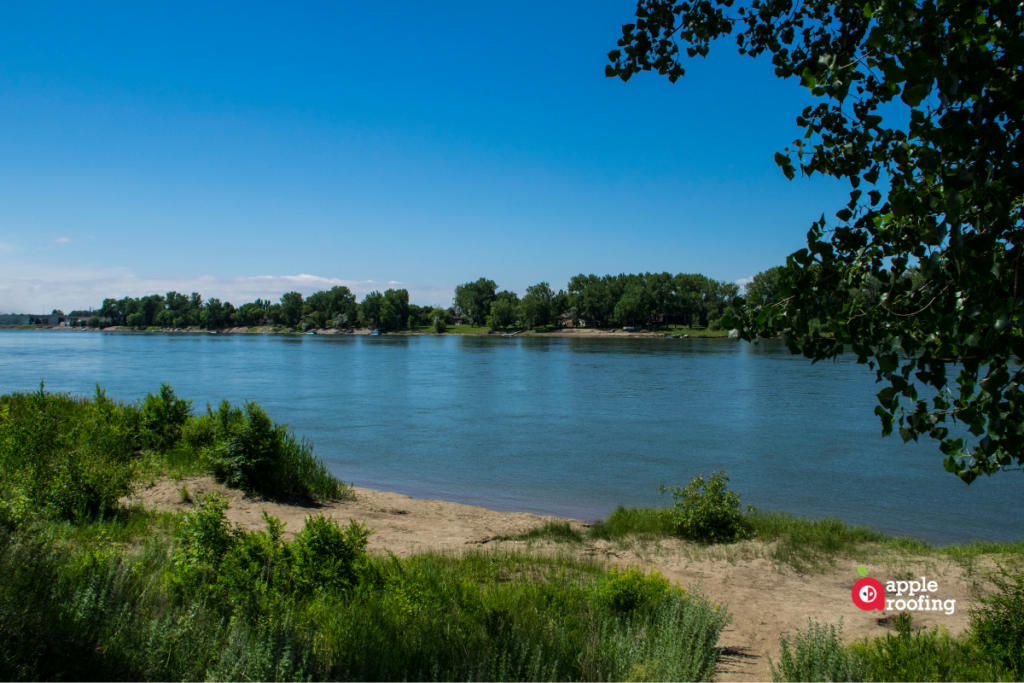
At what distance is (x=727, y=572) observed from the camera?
9.18 metres

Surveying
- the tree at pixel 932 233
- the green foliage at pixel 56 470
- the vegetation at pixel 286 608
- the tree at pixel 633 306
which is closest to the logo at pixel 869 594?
the vegetation at pixel 286 608

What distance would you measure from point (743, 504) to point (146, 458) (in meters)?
13.5

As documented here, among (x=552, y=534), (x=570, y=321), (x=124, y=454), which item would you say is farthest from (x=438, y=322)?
(x=552, y=534)

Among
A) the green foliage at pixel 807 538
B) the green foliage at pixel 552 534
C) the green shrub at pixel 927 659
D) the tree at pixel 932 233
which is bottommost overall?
the green foliage at pixel 552 534

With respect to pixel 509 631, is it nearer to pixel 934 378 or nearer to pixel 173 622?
pixel 173 622

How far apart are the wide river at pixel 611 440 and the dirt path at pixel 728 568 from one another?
13.0 feet

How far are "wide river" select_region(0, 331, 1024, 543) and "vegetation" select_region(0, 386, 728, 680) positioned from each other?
28.5 feet

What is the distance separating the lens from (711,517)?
10.9 metres

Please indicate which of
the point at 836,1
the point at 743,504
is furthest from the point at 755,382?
the point at 836,1

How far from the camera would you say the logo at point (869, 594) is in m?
7.78

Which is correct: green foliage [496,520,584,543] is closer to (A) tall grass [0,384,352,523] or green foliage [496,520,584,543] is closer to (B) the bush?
(B) the bush

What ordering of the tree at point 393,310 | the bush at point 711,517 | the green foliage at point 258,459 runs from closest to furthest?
the bush at point 711,517 < the green foliage at point 258,459 < the tree at point 393,310

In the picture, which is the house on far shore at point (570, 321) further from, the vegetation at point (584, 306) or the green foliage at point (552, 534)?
the green foliage at point (552, 534)

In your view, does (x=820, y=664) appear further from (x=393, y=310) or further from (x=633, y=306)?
(x=393, y=310)
